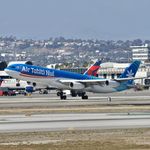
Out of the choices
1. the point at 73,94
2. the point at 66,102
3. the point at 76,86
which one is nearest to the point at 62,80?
the point at 76,86

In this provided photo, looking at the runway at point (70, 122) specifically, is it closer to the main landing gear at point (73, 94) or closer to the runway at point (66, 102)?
the runway at point (66, 102)

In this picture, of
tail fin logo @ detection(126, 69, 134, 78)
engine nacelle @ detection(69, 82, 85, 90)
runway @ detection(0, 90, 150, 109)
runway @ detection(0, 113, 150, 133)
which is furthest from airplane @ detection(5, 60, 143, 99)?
runway @ detection(0, 113, 150, 133)

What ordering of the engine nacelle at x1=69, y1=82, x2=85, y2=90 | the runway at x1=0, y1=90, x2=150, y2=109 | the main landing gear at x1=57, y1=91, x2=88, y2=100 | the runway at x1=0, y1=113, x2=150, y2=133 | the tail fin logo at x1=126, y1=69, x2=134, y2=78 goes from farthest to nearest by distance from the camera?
1. the tail fin logo at x1=126, y1=69, x2=134, y2=78
2. the engine nacelle at x1=69, y1=82, x2=85, y2=90
3. the main landing gear at x1=57, y1=91, x2=88, y2=100
4. the runway at x1=0, y1=90, x2=150, y2=109
5. the runway at x1=0, y1=113, x2=150, y2=133

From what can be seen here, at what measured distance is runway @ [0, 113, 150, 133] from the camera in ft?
140

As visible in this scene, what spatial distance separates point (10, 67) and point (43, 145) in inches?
2640

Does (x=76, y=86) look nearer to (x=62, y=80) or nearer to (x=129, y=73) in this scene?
(x=62, y=80)

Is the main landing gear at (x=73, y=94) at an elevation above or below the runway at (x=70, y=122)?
above

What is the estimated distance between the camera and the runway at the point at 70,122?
4262 cm

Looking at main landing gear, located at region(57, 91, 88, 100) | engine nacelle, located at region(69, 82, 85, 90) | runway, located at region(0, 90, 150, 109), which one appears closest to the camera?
runway, located at region(0, 90, 150, 109)

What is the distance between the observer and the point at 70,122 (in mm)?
46562

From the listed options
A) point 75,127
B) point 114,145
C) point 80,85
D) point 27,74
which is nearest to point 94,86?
point 80,85

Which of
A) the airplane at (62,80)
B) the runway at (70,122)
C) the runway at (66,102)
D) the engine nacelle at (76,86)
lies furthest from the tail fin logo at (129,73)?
the runway at (70,122)

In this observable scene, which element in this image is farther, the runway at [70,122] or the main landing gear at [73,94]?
the main landing gear at [73,94]

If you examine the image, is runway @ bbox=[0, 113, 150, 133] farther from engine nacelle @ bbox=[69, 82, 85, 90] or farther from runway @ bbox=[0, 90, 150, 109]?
engine nacelle @ bbox=[69, 82, 85, 90]
